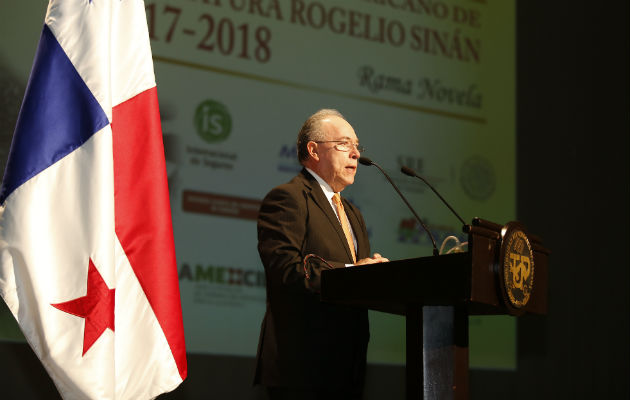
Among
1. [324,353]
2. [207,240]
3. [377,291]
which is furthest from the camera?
[207,240]

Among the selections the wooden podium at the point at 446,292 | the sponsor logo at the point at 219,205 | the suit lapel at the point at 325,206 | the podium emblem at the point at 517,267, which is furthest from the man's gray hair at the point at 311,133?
the sponsor logo at the point at 219,205

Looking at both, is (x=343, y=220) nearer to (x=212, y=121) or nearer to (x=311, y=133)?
(x=311, y=133)

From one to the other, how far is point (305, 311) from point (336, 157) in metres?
0.57

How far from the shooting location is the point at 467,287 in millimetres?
2068

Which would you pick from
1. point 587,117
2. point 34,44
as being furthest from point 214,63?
point 587,117

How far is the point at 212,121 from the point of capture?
4039 mm

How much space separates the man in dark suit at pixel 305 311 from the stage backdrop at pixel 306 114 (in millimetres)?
1279

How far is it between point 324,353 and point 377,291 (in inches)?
16.8

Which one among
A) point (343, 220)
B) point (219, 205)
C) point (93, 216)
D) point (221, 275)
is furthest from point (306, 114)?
point (93, 216)

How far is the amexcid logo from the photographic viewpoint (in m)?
4.00

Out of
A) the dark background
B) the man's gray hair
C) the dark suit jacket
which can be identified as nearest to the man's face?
the man's gray hair

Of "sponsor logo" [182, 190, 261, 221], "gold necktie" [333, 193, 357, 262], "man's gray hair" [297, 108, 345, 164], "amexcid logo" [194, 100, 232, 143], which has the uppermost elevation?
"amexcid logo" [194, 100, 232, 143]

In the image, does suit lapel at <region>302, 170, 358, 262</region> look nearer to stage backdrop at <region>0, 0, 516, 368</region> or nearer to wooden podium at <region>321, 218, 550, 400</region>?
wooden podium at <region>321, 218, 550, 400</region>

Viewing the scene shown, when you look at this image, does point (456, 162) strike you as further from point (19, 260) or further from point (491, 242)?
point (19, 260)
